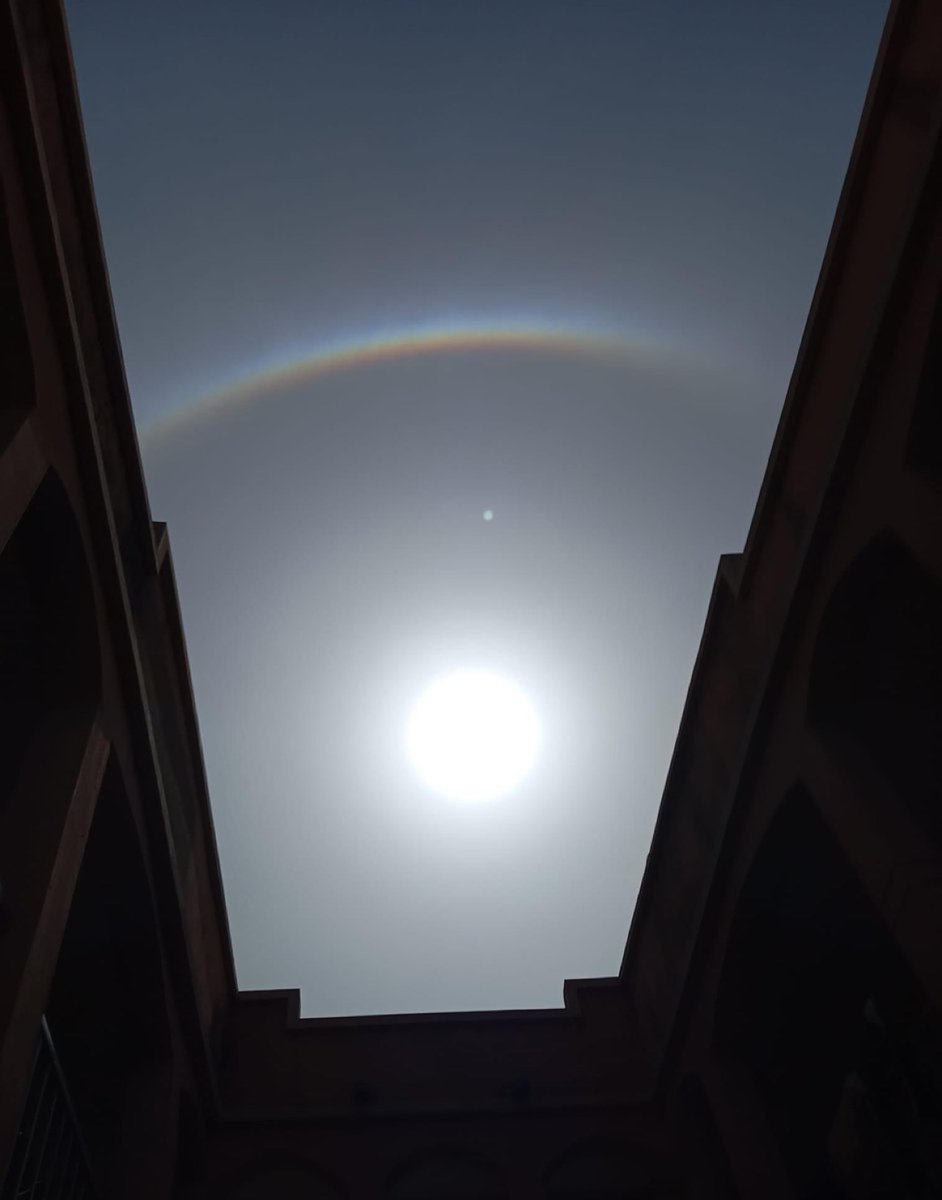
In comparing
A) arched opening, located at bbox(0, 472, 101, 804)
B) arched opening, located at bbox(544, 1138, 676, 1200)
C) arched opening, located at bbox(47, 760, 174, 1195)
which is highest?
arched opening, located at bbox(0, 472, 101, 804)

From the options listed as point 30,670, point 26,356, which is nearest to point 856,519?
point 26,356

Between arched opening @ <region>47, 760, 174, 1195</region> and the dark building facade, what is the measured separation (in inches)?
1.2

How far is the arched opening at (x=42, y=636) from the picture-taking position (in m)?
7.41

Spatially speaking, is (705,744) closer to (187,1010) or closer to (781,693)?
(781,693)

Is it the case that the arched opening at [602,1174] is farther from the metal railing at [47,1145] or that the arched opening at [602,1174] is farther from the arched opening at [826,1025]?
the metal railing at [47,1145]

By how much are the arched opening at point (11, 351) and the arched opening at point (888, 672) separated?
643cm

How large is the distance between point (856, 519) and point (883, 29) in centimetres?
381

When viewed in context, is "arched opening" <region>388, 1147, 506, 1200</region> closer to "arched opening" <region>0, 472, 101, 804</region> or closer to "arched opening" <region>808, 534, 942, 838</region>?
"arched opening" <region>808, 534, 942, 838</region>

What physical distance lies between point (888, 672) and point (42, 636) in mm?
7141

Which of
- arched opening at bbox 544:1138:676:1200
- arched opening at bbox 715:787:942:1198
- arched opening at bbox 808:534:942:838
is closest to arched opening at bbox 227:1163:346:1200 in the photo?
arched opening at bbox 544:1138:676:1200

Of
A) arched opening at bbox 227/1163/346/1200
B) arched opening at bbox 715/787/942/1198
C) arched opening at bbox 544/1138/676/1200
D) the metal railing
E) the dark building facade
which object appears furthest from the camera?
arched opening at bbox 544/1138/676/1200

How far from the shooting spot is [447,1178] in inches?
431

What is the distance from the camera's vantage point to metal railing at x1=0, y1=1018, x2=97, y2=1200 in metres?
7.09

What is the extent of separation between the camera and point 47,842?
666 cm
